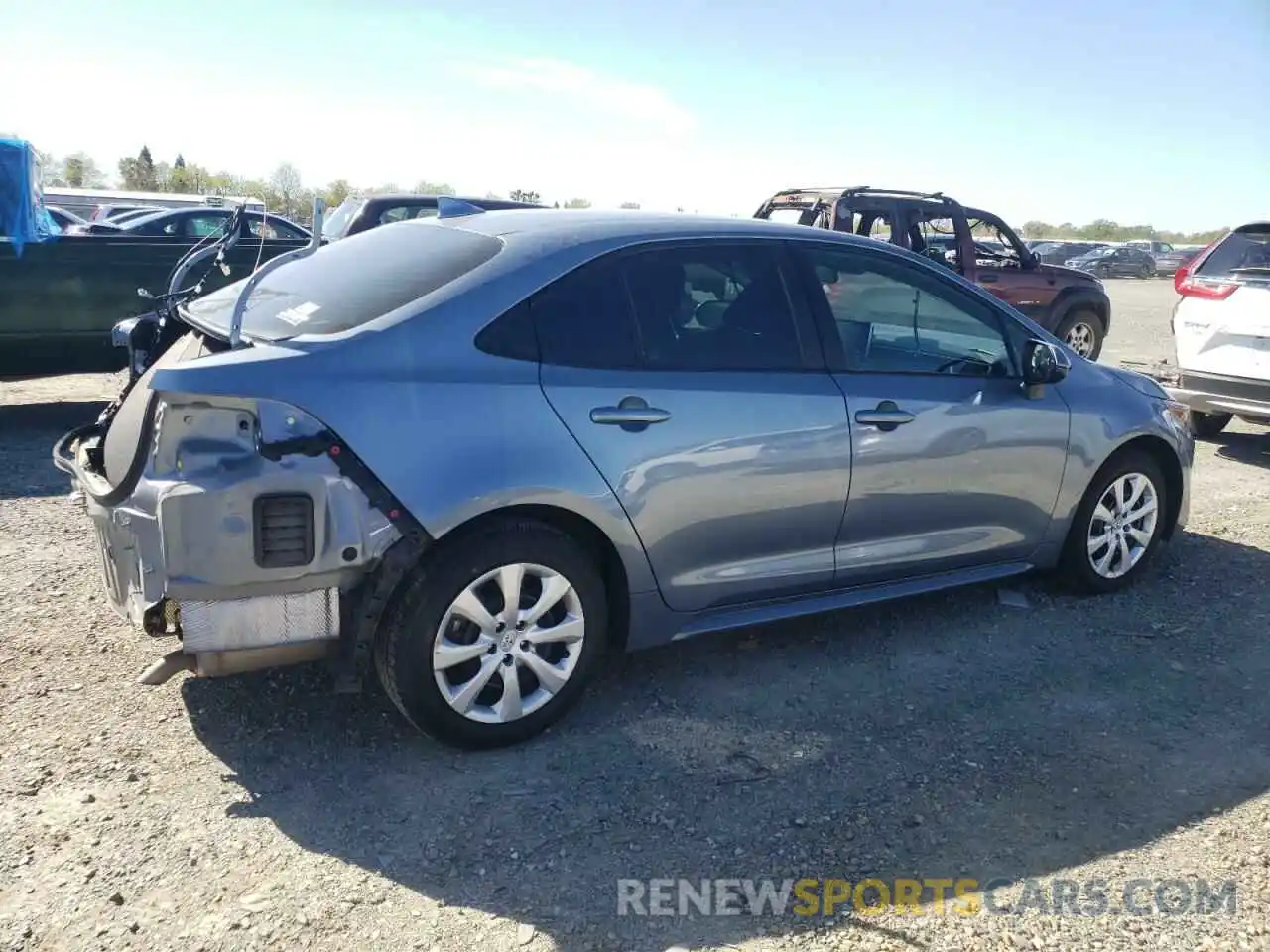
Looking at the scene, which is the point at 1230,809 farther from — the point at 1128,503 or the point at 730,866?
the point at 1128,503

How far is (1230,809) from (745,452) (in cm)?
190

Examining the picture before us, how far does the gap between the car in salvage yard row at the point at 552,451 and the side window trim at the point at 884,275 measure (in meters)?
0.01

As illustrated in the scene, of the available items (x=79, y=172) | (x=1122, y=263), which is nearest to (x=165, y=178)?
(x=79, y=172)

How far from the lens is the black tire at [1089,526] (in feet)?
15.9

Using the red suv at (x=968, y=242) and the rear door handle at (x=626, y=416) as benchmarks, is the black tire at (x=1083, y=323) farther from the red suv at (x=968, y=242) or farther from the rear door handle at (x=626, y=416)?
the rear door handle at (x=626, y=416)

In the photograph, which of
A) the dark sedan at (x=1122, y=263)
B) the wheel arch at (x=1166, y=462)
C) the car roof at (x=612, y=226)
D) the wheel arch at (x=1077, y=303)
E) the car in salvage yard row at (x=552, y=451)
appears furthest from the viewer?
the dark sedan at (x=1122, y=263)

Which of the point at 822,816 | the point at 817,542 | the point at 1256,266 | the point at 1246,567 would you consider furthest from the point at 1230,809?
the point at 1256,266

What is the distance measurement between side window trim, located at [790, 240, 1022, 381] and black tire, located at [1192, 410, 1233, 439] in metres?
5.13

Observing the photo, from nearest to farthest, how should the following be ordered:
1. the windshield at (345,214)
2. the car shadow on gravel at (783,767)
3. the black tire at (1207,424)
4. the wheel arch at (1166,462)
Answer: the car shadow on gravel at (783,767) → the wheel arch at (1166,462) → the black tire at (1207,424) → the windshield at (345,214)

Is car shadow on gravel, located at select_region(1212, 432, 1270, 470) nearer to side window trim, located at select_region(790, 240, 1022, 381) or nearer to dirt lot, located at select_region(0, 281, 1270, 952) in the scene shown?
dirt lot, located at select_region(0, 281, 1270, 952)

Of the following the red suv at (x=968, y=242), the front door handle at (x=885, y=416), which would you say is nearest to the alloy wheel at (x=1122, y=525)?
the front door handle at (x=885, y=416)

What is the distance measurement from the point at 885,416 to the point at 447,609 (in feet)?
6.08

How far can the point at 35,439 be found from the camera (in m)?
7.76

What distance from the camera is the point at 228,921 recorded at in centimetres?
263
